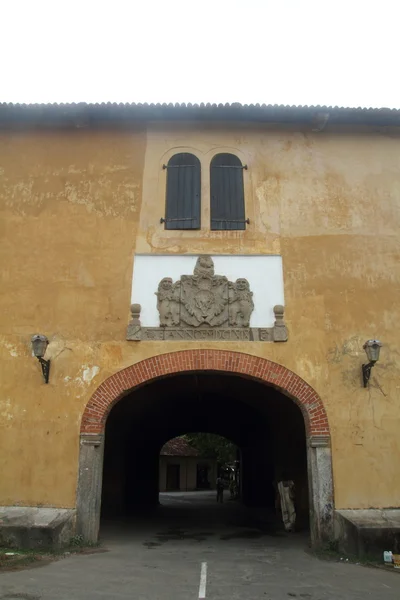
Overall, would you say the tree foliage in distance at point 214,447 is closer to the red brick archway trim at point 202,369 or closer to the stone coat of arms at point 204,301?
the red brick archway trim at point 202,369

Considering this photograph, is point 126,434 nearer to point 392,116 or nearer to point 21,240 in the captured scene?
point 21,240

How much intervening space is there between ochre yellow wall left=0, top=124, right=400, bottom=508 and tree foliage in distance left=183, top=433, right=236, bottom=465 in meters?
27.4

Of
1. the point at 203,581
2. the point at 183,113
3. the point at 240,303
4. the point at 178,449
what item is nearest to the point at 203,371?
the point at 240,303

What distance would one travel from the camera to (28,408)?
9680 mm

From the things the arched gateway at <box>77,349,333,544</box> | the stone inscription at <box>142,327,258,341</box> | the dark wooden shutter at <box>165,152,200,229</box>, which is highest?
the dark wooden shutter at <box>165,152,200,229</box>

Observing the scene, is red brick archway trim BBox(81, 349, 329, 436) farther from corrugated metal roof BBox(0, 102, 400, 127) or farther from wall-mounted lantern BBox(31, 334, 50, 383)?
corrugated metal roof BBox(0, 102, 400, 127)

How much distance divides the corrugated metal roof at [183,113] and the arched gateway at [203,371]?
5.12 meters

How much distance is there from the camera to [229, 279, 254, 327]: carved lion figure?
1005 centimetres

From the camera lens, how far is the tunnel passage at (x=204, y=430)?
1261cm

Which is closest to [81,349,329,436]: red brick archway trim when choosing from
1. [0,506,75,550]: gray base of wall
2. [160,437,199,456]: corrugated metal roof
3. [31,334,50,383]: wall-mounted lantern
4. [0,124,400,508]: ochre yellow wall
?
[0,124,400,508]: ochre yellow wall

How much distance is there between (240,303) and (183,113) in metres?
4.36

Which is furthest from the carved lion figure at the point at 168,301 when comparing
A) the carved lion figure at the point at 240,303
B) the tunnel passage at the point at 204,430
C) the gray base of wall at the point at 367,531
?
the gray base of wall at the point at 367,531

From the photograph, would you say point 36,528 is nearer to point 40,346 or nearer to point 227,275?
point 40,346

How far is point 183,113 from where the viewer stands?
11234mm
